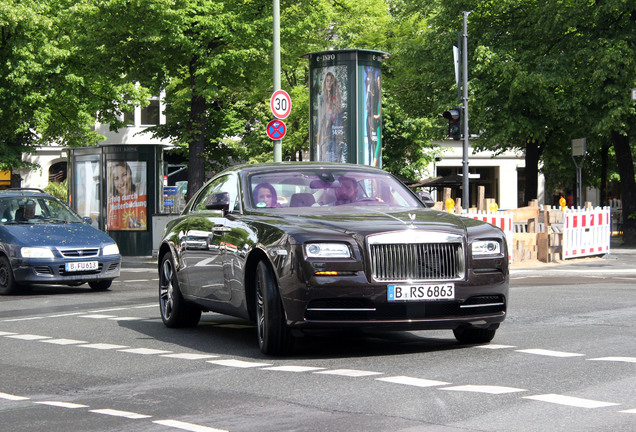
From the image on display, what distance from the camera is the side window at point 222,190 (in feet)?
33.2

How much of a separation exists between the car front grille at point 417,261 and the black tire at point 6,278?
32.8 feet

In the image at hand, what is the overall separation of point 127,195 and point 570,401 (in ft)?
73.1

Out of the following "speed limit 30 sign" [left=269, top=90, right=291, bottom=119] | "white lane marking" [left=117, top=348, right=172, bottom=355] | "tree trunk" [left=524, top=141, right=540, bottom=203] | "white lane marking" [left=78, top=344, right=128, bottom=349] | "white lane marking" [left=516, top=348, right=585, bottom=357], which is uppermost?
"speed limit 30 sign" [left=269, top=90, right=291, bottom=119]

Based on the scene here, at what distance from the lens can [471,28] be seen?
1425 inches

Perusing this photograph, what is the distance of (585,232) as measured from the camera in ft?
80.6

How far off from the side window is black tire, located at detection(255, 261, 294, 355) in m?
1.35

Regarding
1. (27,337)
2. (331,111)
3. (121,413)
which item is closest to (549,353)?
(121,413)

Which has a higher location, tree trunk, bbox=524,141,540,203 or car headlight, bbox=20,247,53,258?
tree trunk, bbox=524,141,540,203

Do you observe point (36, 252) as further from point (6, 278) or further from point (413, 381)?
point (413, 381)

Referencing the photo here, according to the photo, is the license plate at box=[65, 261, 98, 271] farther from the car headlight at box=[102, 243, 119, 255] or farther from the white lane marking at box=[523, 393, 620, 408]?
the white lane marking at box=[523, 393, 620, 408]

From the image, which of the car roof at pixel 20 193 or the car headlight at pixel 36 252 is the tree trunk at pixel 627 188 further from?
the car headlight at pixel 36 252

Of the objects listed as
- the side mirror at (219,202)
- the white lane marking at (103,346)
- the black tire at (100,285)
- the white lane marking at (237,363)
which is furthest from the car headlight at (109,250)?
the white lane marking at (237,363)

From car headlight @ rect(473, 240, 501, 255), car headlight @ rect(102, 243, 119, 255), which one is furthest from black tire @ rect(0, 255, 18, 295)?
car headlight @ rect(473, 240, 501, 255)

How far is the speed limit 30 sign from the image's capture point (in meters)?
22.7
